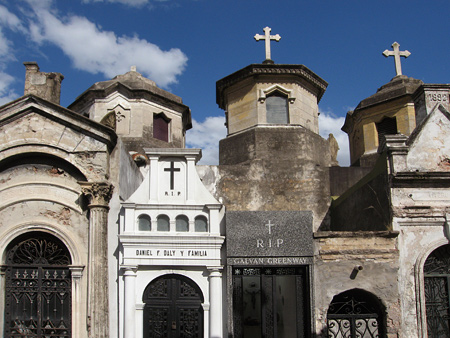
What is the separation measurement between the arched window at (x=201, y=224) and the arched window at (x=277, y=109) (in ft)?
20.3

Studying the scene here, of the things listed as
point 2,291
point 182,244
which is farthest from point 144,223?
point 2,291

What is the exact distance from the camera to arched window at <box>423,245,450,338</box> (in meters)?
11.8

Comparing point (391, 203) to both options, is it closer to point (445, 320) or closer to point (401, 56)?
point (445, 320)

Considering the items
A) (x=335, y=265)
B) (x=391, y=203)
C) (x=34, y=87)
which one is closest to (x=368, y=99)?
(x=391, y=203)

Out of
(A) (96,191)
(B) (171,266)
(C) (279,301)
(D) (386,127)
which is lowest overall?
(C) (279,301)

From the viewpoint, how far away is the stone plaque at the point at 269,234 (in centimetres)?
1180

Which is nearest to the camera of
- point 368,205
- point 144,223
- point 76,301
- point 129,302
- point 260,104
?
point 129,302

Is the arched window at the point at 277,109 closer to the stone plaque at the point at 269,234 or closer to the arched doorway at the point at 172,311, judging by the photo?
the stone plaque at the point at 269,234

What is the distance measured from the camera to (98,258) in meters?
11.7

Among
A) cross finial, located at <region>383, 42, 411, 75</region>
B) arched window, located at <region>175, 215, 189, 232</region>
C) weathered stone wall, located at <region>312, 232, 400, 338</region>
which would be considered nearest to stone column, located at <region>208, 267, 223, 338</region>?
arched window, located at <region>175, 215, 189, 232</region>

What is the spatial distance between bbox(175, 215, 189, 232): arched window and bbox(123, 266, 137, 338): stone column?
1.43 meters

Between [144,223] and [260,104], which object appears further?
[260,104]

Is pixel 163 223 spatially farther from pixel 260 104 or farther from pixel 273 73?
pixel 273 73

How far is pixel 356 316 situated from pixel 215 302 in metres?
3.33
